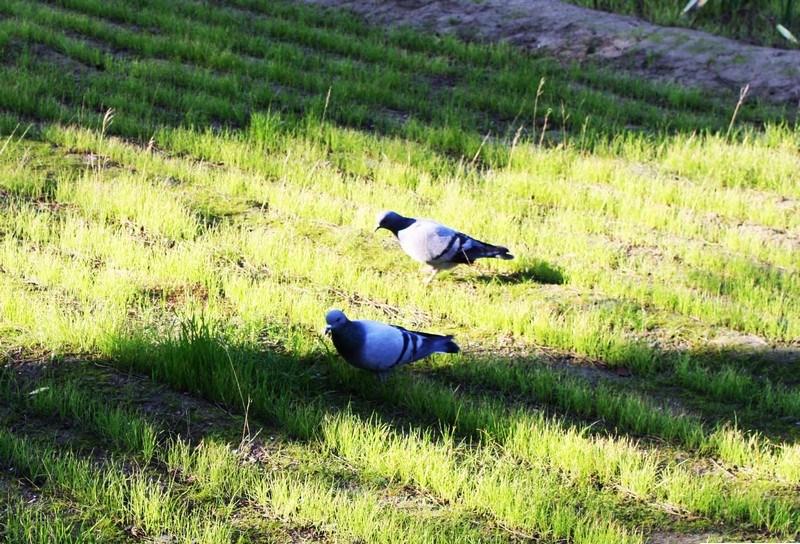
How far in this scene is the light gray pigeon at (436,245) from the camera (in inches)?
245

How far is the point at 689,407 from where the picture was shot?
5.30m

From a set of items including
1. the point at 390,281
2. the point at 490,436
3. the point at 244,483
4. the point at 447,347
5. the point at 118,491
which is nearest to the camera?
the point at 118,491

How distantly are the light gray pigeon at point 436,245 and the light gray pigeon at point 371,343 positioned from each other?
1235mm

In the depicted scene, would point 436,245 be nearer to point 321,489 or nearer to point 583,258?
point 583,258

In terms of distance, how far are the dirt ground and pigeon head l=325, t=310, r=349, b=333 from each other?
267 inches

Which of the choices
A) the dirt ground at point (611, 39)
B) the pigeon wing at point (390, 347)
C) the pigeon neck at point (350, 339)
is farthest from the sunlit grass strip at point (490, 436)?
the dirt ground at point (611, 39)

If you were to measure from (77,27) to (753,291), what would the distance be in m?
7.47

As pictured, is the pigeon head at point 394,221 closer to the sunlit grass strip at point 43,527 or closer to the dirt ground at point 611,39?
the sunlit grass strip at point 43,527

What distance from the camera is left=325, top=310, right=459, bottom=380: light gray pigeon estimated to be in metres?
4.91

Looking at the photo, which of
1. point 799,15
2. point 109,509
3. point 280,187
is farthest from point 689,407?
point 799,15

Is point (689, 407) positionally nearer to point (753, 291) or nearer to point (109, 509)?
point (753, 291)

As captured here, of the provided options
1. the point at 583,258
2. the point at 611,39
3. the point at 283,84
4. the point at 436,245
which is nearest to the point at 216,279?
the point at 436,245

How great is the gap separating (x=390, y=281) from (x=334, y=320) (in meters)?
1.57

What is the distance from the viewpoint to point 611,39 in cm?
1152
